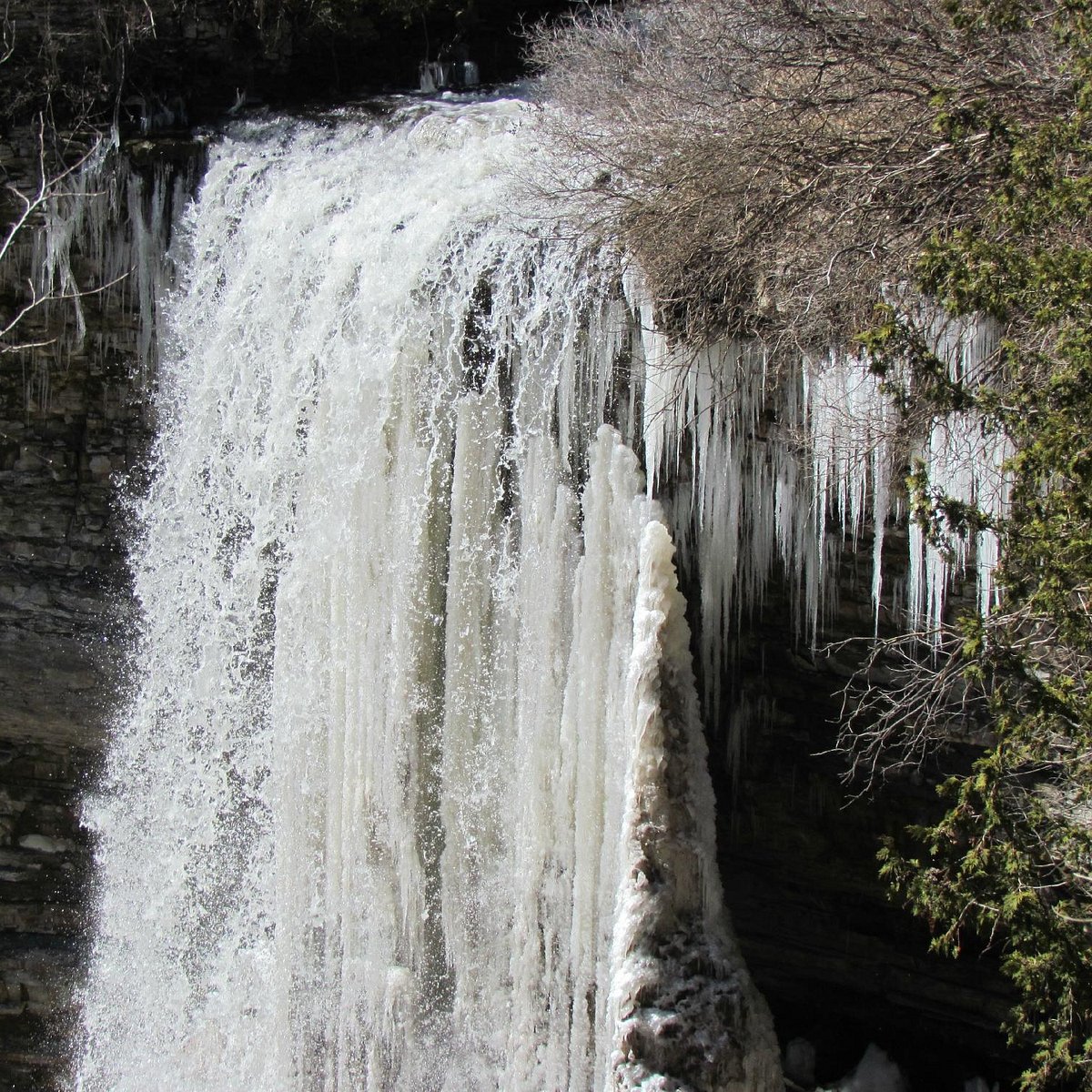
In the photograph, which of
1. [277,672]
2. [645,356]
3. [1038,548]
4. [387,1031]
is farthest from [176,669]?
[1038,548]

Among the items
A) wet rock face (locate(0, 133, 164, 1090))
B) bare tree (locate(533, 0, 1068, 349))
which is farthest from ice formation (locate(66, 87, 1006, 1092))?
wet rock face (locate(0, 133, 164, 1090))

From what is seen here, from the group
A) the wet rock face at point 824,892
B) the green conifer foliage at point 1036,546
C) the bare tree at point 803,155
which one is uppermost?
the bare tree at point 803,155

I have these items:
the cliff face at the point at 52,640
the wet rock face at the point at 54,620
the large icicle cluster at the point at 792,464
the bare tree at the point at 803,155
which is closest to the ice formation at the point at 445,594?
the large icicle cluster at the point at 792,464

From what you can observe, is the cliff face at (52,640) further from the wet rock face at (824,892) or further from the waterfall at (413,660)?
the wet rock face at (824,892)

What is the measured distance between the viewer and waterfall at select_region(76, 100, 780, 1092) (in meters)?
6.44

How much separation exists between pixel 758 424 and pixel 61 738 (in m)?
6.38

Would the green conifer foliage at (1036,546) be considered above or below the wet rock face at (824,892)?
above

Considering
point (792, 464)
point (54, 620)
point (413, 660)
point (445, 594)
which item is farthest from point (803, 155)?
point (54, 620)

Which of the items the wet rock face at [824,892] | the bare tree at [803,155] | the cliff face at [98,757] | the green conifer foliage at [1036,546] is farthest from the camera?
the cliff face at [98,757]

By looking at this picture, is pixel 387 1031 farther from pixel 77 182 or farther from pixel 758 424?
pixel 77 182

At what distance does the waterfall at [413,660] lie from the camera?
6443 mm

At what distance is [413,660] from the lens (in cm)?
733

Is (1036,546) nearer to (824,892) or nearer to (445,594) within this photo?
(445,594)

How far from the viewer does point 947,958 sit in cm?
756
